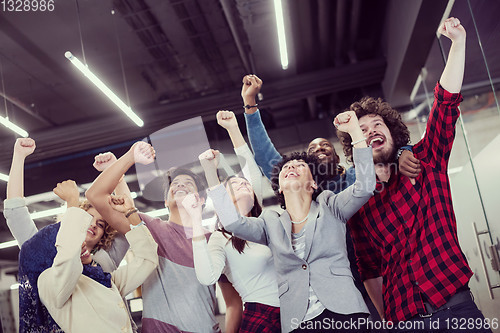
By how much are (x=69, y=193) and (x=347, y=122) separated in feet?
3.68

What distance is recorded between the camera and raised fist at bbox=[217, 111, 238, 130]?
2.20 metres

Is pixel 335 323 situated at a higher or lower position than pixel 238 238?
lower

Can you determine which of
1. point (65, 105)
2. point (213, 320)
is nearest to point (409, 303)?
point (213, 320)

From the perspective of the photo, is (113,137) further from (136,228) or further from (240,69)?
(136,228)

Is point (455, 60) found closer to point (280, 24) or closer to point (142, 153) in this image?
point (142, 153)

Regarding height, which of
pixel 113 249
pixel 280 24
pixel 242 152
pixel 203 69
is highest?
pixel 203 69

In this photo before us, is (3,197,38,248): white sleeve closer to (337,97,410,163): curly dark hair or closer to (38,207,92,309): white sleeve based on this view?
(38,207,92,309): white sleeve

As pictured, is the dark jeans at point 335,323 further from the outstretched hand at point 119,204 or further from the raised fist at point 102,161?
the raised fist at point 102,161

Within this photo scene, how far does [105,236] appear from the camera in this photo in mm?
2223

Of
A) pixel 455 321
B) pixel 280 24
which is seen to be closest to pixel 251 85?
pixel 455 321

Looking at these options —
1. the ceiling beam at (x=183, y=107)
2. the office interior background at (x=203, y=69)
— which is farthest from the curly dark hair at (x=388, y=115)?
the ceiling beam at (x=183, y=107)

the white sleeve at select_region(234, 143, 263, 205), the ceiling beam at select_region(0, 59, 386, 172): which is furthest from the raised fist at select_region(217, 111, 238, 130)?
the ceiling beam at select_region(0, 59, 386, 172)

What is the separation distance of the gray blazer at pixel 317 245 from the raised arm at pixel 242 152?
385 millimetres

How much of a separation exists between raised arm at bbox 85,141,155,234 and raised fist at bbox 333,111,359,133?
83cm
